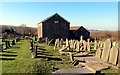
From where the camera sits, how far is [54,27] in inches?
2229

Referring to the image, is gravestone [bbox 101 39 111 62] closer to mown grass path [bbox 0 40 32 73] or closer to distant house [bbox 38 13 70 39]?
mown grass path [bbox 0 40 32 73]

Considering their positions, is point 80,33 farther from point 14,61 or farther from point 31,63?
point 31,63

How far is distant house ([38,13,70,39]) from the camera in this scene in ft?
183

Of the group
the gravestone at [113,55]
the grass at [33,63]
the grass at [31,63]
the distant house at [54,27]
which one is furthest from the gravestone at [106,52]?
the distant house at [54,27]

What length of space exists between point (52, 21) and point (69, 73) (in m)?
49.2

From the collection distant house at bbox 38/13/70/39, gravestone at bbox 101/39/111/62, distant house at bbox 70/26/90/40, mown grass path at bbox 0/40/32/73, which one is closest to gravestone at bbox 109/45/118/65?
gravestone at bbox 101/39/111/62

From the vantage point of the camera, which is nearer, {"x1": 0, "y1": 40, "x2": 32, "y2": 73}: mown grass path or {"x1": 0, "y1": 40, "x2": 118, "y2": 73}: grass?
{"x1": 0, "y1": 40, "x2": 118, "y2": 73}: grass

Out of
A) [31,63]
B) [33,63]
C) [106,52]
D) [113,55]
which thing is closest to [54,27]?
[31,63]

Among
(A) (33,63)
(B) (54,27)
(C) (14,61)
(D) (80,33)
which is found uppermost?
(B) (54,27)

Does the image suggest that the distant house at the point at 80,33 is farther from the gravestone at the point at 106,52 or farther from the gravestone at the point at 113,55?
the gravestone at the point at 113,55

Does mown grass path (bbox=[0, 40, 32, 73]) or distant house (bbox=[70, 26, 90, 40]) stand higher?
distant house (bbox=[70, 26, 90, 40])

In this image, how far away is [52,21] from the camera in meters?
56.4

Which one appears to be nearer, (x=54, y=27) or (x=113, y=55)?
(x=113, y=55)

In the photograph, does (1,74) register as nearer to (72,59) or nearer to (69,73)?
(69,73)
